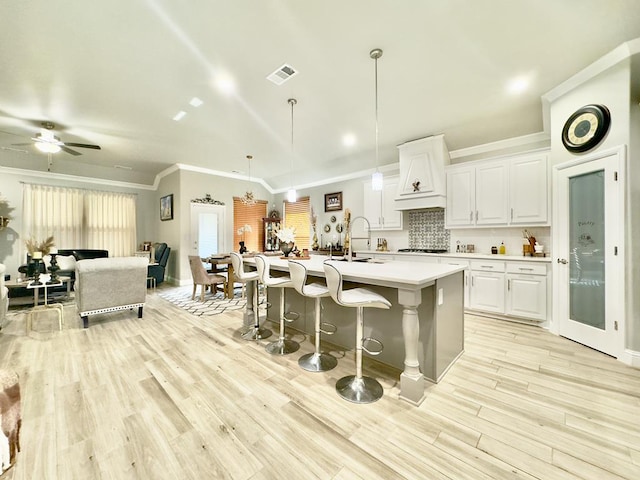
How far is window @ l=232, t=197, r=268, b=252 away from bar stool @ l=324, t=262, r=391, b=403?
5762 millimetres

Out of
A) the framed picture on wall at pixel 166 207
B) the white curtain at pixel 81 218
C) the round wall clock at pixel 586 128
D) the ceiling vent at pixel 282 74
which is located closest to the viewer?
the round wall clock at pixel 586 128

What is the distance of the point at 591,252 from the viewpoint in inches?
109

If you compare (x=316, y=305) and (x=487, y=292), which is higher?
(x=316, y=305)

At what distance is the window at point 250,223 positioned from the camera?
7234 millimetres

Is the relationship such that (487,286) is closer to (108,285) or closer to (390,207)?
(390,207)

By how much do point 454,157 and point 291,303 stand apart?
399 centimetres

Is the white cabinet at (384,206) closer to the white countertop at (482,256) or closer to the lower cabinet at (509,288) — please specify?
the white countertop at (482,256)

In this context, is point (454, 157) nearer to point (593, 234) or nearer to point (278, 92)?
point (593, 234)

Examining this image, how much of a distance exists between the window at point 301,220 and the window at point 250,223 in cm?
92

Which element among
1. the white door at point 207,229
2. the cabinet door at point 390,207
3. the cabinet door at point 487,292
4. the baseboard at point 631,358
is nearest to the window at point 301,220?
the white door at point 207,229

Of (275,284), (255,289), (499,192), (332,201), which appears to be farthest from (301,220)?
(275,284)

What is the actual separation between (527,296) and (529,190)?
4.94 ft

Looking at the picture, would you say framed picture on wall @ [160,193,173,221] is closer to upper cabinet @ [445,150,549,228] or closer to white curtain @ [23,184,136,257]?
white curtain @ [23,184,136,257]

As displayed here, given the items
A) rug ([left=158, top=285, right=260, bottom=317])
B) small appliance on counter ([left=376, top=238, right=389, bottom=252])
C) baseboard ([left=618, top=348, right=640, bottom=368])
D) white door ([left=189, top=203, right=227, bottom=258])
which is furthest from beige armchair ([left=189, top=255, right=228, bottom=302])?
baseboard ([left=618, top=348, right=640, bottom=368])
